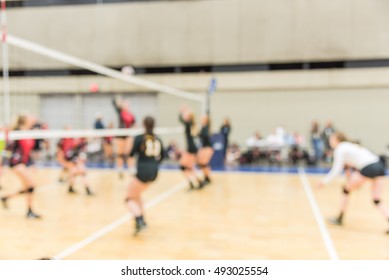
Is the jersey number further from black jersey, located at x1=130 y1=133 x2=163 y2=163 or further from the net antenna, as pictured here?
the net antenna

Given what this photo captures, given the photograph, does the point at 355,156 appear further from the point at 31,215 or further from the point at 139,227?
the point at 31,215

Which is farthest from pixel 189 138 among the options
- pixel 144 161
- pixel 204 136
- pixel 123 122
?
pixel 144 161

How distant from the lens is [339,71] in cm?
1216

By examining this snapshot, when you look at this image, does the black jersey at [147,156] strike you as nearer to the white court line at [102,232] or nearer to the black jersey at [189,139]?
the white court line at [102,232]

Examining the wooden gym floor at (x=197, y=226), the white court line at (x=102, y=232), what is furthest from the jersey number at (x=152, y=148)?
the white court line at (x=102, y=232)

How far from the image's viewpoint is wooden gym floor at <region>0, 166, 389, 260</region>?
399 centimetres

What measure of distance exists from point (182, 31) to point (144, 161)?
1025 cm

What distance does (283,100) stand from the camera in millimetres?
13609

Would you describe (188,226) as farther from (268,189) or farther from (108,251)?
(268,189)

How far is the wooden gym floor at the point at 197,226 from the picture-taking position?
3.99m

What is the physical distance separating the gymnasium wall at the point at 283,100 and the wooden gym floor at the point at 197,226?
3.65 meters
